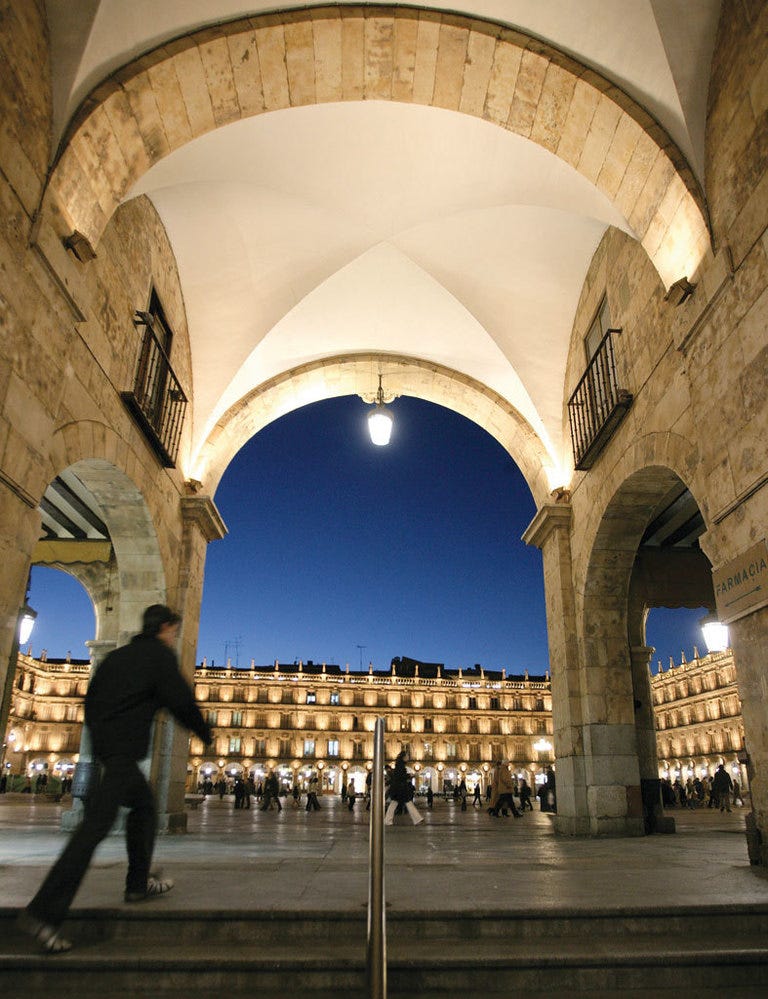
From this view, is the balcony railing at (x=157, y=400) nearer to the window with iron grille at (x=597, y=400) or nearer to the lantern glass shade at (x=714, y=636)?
the window with iron grille at (x=597, y=400)

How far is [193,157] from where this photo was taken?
780 cm

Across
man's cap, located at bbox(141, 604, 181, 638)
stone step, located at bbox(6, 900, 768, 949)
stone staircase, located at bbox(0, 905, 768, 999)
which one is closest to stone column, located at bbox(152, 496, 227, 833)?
man's cap, located at bbox(141, 604, 181, 638)

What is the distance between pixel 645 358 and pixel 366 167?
13.8 ft

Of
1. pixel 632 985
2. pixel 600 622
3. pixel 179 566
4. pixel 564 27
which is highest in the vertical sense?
pixel 564 27

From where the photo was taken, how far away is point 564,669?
9492mm

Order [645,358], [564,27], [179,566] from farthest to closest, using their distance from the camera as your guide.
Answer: [179,566], [645,358], [564,27]

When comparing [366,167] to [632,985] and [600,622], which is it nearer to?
[600,622]

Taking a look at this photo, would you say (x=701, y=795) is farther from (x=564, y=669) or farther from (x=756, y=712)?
(x=756, y=712)

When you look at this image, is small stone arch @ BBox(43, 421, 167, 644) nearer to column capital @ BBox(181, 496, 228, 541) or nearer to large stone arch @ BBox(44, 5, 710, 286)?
column capital @ BBox(181, 496, 228, 541)

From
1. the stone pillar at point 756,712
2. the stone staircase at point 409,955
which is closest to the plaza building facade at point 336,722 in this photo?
the stone pillar at point 756,712

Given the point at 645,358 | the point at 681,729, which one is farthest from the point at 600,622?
the point at 681,729

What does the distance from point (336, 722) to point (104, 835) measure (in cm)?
6246

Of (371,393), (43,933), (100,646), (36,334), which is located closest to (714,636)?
(43,933)

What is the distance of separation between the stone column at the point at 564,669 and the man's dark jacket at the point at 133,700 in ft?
22.7
